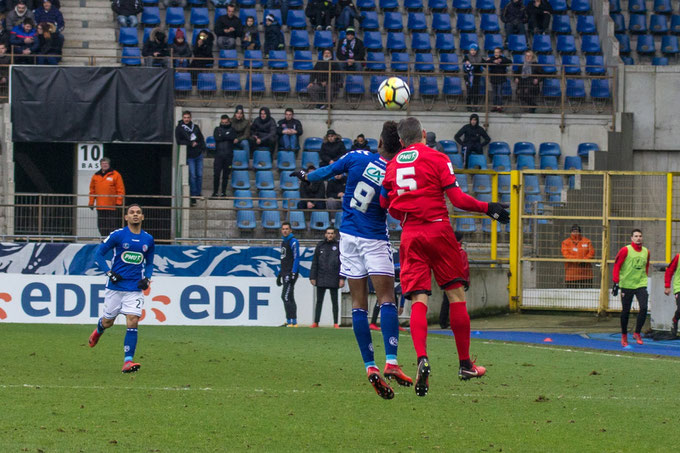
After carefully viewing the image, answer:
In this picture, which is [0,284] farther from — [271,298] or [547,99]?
[547,99]

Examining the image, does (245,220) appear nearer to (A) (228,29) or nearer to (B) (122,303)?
(A) (228,29)

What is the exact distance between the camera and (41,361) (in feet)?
45.5

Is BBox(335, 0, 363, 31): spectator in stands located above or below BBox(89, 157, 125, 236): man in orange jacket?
Answer: above

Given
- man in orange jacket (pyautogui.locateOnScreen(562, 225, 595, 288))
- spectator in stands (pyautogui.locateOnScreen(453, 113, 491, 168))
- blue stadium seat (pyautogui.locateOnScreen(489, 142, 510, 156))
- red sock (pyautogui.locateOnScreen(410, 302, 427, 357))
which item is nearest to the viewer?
red sock (pyautogui.locateOnScreen(410, 302, 427, 357))

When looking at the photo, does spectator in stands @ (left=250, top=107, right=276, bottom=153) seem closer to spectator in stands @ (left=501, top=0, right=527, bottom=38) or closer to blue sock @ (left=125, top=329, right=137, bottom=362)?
spectator in stands @ (left=501, top=0, right=527, bottom=38)

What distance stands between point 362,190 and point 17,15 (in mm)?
19376

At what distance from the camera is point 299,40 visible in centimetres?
2786

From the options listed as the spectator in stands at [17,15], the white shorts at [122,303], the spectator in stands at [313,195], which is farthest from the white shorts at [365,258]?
the spectator in stands at [17,15]

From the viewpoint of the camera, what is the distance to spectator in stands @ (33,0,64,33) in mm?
26375

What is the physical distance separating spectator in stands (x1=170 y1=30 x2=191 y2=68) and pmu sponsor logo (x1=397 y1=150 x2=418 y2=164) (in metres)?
18.1

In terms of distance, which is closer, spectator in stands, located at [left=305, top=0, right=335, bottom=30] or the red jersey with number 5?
the red jersey with number 5

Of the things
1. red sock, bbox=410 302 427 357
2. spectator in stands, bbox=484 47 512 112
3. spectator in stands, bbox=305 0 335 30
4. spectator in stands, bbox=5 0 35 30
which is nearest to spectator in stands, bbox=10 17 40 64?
spectator in stands, bbox=5 0 35 30

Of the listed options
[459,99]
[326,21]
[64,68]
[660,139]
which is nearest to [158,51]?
[64,68]

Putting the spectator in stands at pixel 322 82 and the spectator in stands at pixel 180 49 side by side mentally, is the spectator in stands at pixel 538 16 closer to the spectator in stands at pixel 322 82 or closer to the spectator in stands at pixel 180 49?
the spectator in stands at pixel 322 82
